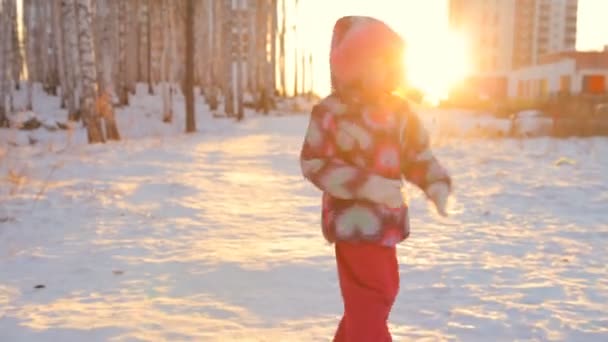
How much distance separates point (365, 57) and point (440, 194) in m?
0.59

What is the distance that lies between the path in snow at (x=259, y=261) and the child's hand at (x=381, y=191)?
4.09 feet

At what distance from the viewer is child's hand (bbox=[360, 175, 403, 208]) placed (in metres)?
2.05

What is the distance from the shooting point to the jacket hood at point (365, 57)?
2.13 metres

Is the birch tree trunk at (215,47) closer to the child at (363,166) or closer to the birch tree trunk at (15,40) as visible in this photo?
the birch tree trunk at (15,40)

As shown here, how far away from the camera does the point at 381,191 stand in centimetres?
206

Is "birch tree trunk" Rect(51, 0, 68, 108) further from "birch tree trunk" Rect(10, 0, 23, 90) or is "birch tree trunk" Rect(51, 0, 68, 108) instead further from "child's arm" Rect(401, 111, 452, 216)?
"child's arm" Rect(401, 111, 452, 216)

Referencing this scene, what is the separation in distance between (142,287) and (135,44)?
125 ft

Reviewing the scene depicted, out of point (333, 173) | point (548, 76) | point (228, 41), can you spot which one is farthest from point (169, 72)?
point (548, 76)

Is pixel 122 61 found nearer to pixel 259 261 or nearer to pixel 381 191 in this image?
pixel 259 261

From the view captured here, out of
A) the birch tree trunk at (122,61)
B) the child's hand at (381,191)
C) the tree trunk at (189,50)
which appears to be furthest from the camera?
the birch tree trunk at (122,61)

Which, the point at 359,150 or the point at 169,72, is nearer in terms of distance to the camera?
the point at 359,150

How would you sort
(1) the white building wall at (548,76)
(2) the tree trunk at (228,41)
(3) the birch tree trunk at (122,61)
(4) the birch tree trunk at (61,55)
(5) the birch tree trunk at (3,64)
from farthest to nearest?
(1) the white building wall at (548,76), (3) the birch tree trunk at (122,61), (2) the tree trunk at (228,41), (4) the birch tree trunk at (61,55), (5) the birch tree trunk at (3,64)

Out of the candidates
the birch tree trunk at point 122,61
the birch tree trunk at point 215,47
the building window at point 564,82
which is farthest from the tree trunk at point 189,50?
the building window at point 564,82

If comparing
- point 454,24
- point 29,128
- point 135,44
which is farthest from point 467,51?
point 29,128
